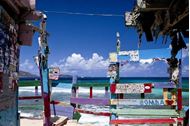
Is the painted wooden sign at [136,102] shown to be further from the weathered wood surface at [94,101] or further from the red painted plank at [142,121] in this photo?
the weathered wood surface at [94,101]

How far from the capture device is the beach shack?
6.23m

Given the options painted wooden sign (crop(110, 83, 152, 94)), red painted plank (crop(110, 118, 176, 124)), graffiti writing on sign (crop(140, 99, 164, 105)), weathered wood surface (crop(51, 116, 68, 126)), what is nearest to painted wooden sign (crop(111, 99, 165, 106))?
graffiti writing on sign (crop(140, 99, 164, 105))

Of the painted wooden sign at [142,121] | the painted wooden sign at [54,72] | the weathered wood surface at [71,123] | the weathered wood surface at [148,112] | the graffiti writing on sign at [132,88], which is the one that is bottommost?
the weathered wood surface at [71,123]

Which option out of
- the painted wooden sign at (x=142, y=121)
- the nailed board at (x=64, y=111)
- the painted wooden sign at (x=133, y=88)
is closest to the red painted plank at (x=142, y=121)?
the painted wooden sign at (x=142, y=121)

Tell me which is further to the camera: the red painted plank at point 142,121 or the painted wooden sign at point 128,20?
the red painted plank at point 142,121

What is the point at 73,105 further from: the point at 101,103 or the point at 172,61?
the point at 172,61

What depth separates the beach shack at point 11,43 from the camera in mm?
6230

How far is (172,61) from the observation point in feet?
34.8

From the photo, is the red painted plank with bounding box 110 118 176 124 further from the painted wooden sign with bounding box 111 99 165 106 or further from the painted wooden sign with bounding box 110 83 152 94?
the painted wooden sign with bounding box 110 83 152 94

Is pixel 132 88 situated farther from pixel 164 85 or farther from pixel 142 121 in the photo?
pixel 142 121

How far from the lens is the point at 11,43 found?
A: 6.78m

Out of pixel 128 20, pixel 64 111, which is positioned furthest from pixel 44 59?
pixel 64 111

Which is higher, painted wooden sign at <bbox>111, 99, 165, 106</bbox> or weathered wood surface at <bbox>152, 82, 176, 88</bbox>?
weathered wood surface at <bbox>152, 82, 176, 88</bbox>

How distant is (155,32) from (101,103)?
18.5ft
